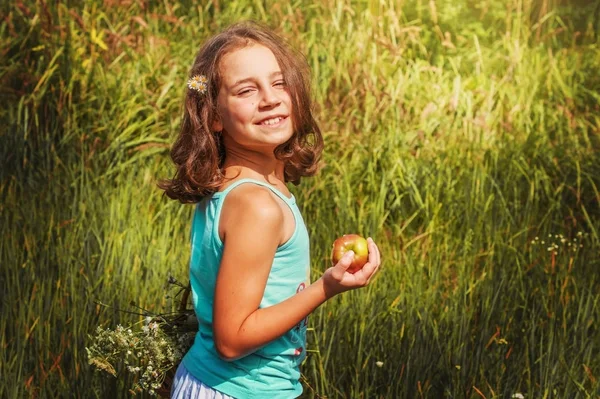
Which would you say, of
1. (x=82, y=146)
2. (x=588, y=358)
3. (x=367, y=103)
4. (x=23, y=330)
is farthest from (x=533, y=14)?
(x=23, y=330)

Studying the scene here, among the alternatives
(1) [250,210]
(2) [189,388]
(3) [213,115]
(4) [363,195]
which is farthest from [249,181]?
(4) [363,195]

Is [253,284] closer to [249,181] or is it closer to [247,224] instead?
[247,224]

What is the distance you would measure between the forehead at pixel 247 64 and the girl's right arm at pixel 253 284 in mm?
276

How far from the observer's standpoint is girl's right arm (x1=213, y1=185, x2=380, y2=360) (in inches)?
75.0

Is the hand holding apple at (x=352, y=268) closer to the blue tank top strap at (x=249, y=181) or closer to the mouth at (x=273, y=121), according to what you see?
the blue tank top strap at (x=249, y=181)

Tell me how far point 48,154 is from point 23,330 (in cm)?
129

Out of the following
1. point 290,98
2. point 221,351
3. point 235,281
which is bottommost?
point 221,351

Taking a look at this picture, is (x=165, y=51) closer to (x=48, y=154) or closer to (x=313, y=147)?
(x=48, y=154)

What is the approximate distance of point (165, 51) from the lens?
17.5 ft

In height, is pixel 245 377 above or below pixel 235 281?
below

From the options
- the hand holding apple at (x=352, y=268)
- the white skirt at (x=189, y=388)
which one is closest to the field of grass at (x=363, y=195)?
the white skirt at (x=189, y=388)

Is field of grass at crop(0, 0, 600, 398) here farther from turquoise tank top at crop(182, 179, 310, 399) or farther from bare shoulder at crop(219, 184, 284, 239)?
bare shoulder at crop(219, 184, 284, 239)

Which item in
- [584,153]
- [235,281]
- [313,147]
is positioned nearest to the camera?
[235,281]

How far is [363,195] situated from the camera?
450 centimetres
